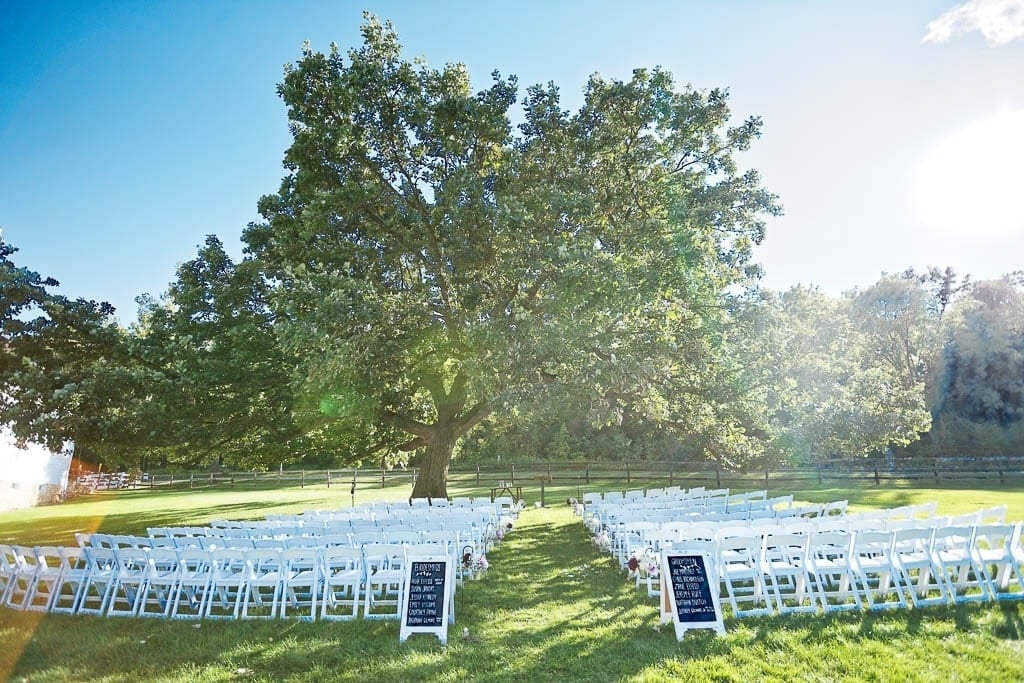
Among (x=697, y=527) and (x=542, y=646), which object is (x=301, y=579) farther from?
(x=697, y=527)

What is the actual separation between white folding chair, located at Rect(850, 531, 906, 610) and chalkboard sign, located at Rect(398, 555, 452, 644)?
4831 mm

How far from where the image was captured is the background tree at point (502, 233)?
1508 centimetres

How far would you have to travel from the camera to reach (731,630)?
6.59 m

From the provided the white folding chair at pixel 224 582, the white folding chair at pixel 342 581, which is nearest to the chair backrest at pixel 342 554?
the white folding chair at pixel 342 581

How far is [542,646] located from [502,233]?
36.7 ft

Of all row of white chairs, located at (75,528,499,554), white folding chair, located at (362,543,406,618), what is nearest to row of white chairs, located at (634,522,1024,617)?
white folding chair, located at (362,543,406,618)

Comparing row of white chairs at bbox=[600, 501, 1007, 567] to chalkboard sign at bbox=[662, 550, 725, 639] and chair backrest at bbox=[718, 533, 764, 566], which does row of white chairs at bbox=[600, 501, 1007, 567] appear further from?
chalkboard sign at bbox=[662, 550, 725, 639]

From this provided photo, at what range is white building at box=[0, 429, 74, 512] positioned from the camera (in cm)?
3022

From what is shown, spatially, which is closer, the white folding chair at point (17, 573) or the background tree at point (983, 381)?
the white folding chair at point (17, 573)

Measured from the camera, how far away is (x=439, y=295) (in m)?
18.2

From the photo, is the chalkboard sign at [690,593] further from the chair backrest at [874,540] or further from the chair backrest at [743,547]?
the chair backrest at [874,540]

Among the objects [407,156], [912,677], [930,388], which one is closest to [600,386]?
[407,156]

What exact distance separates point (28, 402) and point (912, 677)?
1951 cm

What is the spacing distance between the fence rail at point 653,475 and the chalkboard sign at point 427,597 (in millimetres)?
19154
